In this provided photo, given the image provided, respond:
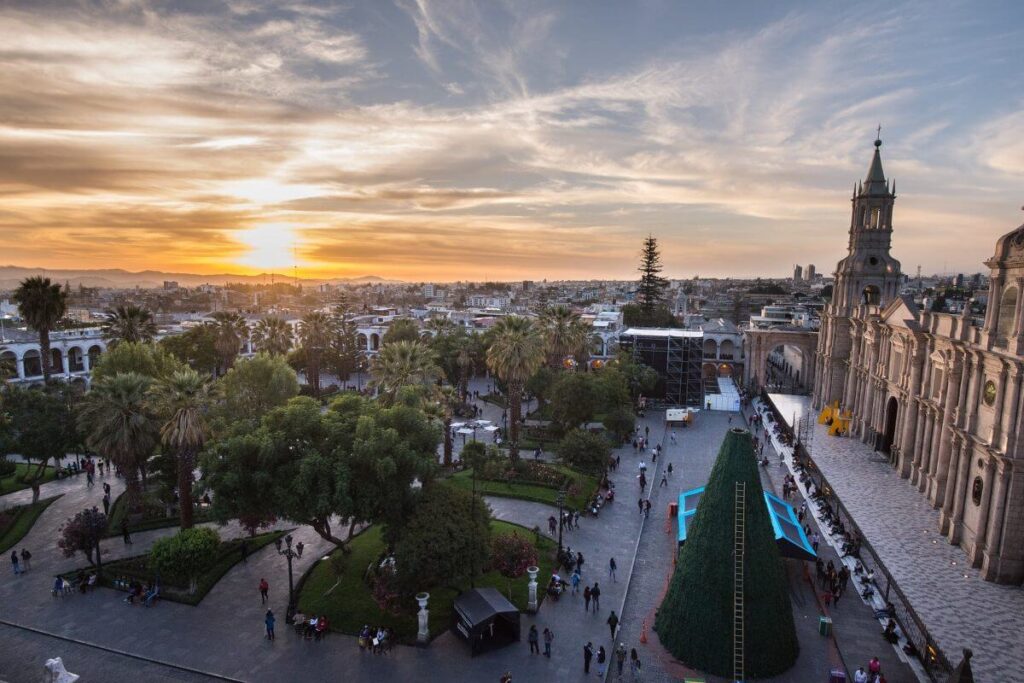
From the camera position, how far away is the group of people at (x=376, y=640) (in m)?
17.3

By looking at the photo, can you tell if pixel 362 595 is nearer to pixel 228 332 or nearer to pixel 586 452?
→ pixel 586 452

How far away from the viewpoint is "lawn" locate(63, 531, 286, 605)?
20344 mm

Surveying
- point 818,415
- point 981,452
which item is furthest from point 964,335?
point 818,415

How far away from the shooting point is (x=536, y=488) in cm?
3075

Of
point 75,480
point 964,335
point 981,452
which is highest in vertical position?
point 964,335

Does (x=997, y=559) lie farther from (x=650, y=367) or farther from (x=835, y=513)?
(x=650, y=367)

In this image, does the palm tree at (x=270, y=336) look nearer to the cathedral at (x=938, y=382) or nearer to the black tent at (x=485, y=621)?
the black tent at (x=485, y=621)

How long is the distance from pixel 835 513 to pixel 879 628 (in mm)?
9398

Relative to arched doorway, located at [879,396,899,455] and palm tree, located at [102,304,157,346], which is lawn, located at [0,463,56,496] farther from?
arched doorway, located at [879,396,899,455]

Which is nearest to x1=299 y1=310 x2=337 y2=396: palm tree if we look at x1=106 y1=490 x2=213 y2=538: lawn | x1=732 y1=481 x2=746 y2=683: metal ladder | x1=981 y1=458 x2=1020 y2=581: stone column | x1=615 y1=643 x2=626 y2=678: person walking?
x1=106 y1=490 x2=213 y2=538: lawn

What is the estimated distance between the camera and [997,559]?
21.3 m

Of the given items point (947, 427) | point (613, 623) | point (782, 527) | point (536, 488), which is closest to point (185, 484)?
point (536, 488)

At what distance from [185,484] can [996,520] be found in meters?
30.4

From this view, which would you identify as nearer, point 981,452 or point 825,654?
point 825,654
